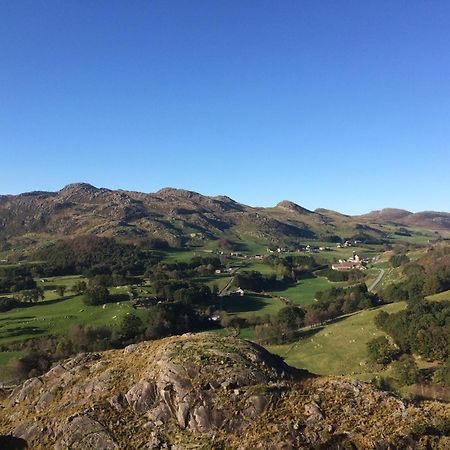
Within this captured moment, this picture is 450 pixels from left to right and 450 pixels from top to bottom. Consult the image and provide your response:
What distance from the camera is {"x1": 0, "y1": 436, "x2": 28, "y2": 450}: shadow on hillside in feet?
103

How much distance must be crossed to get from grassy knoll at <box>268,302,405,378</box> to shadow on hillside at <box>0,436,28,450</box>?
2243 inches

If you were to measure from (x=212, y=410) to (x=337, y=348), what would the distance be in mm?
68733

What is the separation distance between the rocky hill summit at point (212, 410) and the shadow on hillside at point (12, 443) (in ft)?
0.30

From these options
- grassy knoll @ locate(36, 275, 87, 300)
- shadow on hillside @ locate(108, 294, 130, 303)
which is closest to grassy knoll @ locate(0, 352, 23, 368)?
shadow on hillside @ locate(108, 294, 130, 303)

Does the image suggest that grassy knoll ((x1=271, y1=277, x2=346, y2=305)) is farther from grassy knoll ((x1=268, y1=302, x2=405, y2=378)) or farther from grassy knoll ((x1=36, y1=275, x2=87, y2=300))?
grassy knoll ((x1=36, y1=275, x2=87, y2=300))

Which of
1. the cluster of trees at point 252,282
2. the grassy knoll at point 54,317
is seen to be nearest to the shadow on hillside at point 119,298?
the grassy knoll at point 54,317

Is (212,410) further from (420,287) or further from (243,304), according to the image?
(243,304)

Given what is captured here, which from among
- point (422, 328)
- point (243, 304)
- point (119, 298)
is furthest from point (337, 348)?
point (119, 298)

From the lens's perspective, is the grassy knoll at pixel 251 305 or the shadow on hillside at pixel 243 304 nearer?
the grassy knoll at pixel 251 305

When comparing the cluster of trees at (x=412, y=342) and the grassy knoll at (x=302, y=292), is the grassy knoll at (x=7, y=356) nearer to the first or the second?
the cluster of trees at (x=412, y=342)

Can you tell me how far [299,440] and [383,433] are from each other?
5558 millimetres

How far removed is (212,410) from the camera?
30.3 m

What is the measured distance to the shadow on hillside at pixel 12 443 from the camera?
31.4 metres

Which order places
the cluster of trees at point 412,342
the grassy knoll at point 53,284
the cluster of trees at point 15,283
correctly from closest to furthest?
the cluster of trees at point 412,342
the grassy knoll at point 53,284
the cluster of trees at point 15,283
